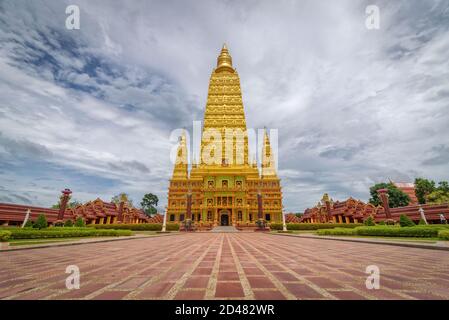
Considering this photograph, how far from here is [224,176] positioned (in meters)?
40.1

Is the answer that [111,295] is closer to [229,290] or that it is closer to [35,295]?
[35,295]

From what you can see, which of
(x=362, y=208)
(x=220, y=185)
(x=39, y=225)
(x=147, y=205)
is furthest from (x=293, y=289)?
(x=147, y=205)

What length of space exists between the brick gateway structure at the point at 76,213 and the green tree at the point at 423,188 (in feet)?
174

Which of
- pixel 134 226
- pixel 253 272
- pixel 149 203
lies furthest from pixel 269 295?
pixel 149 203

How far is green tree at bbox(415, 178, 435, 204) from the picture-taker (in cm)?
4272

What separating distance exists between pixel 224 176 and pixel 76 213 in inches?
947

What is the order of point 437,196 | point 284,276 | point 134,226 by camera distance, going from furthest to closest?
point 437,196 < point 134,226 < point 284,276

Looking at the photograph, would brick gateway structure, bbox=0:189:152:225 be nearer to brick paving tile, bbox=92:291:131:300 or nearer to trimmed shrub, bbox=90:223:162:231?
trimmed shrub, bbox=90:223:162:231

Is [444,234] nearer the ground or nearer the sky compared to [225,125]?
nearer the ground

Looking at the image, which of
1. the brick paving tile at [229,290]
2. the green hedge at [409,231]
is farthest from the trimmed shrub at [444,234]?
the brick paving tile at [229,290]

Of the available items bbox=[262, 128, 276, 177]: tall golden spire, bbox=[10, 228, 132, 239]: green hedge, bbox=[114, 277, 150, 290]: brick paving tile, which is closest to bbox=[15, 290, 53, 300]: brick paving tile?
bbox=[114, 277, 150, 290]: brick paving tile

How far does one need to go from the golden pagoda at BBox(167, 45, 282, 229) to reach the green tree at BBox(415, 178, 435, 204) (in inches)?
1153
